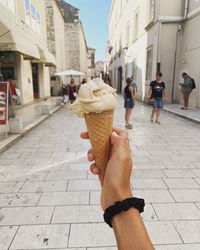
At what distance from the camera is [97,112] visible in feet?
5.15

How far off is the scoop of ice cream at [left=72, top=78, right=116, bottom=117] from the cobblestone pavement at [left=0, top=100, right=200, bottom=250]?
4.74 feet

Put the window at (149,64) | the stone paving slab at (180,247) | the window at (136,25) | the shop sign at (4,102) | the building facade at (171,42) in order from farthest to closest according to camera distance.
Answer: the window at (136,25)
the window at (149,64)
the building facade at (171,42)
the shop sign at (4,102)
the stone paving slab at (180,247)

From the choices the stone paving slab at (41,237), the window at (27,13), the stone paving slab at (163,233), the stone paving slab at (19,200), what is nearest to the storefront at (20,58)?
the window at (27,13)

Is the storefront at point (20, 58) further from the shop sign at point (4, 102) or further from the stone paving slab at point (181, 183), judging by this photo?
the stone paving slab at point (181, 183)

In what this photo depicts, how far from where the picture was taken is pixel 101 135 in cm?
165

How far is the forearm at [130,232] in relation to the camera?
1.06 meters

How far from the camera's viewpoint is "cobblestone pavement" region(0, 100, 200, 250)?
2289 mm

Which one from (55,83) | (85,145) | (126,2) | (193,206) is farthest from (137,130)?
(126,2)

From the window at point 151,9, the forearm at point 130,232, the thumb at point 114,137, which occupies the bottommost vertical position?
the forearm at point 130,232

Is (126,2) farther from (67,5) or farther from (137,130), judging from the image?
(137,130)

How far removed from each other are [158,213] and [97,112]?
5.92 ft

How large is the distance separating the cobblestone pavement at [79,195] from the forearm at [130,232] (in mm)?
1218

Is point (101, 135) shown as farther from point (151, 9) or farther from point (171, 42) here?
point (151, 9)

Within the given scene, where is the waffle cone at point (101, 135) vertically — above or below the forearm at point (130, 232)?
above
